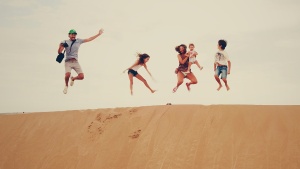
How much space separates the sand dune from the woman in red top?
170cm

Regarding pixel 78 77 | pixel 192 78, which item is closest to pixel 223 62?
pixel 192 78

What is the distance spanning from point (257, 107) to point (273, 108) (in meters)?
0.44

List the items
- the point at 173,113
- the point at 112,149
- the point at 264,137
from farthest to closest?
the point at 173,113
the point at 112,149
the point at 264,137

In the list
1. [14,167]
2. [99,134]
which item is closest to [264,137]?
[99,134]

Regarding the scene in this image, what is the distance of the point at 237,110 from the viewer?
381 inches

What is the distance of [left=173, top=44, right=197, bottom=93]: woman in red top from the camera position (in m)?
11.8

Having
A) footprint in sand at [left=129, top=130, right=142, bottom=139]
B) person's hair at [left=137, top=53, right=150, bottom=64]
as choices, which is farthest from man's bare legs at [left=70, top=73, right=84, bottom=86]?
footprint in sand at [left=129, top=130, right=142, bottom=139]

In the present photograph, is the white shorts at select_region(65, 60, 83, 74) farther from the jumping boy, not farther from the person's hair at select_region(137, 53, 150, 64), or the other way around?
the jumping boy

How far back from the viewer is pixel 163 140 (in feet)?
30.3

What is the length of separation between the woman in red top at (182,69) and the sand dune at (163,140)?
170 cm

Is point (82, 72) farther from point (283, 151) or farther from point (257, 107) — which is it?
point (283, 151)

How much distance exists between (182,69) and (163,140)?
3.47 m

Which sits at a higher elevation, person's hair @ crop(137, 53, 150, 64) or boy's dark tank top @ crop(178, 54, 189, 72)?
person's hair @ crop(137, 53, 150, 64)

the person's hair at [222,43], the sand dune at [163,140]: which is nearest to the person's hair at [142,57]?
the sand dune at [163,140]
